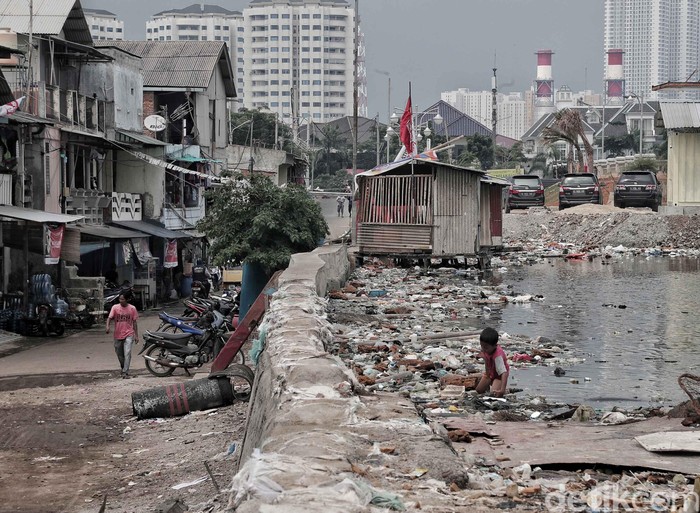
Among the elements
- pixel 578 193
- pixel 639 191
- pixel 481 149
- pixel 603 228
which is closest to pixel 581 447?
pixel 603 228

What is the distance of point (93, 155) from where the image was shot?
29.4 metres

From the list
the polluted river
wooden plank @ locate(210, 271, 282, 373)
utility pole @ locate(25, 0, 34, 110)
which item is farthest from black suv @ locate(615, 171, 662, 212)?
wooden plank @ locate(210, 271, 282, 373)

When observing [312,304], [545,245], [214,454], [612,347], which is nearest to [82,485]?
[214,454]

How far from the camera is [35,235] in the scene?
22875 millimetres

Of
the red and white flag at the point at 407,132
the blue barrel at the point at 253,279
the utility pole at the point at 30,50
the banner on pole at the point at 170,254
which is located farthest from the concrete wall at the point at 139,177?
the blue barrel at the point at 253,279

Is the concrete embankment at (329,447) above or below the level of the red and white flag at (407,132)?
below

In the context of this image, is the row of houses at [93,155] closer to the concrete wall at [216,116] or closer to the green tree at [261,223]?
the concrete wall at [216,116]

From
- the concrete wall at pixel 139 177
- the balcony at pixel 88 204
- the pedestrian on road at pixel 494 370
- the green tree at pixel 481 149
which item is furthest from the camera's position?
the green tree at pixel 481 149

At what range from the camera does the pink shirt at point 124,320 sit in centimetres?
1583

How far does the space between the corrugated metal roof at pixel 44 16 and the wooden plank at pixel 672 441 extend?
22277 millimetres

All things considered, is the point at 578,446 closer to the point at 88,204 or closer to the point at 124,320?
the point at 124,320

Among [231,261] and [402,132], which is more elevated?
[402,132]

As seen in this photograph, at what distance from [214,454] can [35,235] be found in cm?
1374

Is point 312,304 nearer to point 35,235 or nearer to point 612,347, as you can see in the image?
point 612,347
